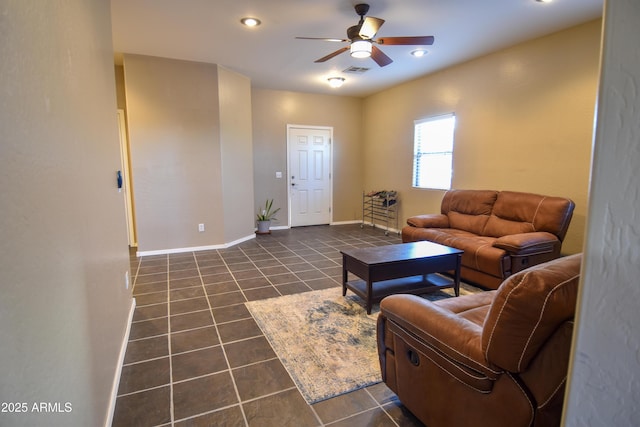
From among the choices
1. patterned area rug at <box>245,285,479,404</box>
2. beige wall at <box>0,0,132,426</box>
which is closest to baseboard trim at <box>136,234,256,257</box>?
patterned area rug at <box>245,285,479,404</box>

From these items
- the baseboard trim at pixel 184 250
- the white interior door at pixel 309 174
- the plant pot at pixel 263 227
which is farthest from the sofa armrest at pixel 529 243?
the white interior door at pixel 309 174

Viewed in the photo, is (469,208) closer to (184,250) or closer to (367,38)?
(367,38)

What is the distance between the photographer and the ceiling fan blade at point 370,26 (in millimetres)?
2929

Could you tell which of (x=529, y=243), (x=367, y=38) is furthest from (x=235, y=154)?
(x=529, y=243)

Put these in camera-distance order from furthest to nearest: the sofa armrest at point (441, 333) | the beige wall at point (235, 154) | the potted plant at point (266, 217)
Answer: the potted plant at point (266, 217) < the beige wall at point (235, 154) < the sofa armrest at point (441, 333)

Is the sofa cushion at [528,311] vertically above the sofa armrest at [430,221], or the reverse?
the sofa cushion at [528,311]

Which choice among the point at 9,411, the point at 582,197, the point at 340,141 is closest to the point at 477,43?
the point at 582,197

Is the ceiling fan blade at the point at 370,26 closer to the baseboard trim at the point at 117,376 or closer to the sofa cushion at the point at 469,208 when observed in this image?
the sofa cushion at the point at 469,208

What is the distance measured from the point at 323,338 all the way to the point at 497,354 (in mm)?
1522

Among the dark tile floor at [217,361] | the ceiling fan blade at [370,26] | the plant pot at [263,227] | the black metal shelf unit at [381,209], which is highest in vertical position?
the ceiling fan blade at [370,26]

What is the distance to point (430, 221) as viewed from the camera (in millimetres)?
4449

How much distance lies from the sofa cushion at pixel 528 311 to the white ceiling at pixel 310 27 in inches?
116

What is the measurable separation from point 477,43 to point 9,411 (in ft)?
16.2

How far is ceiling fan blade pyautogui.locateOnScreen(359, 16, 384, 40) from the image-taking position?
2.93 meters
